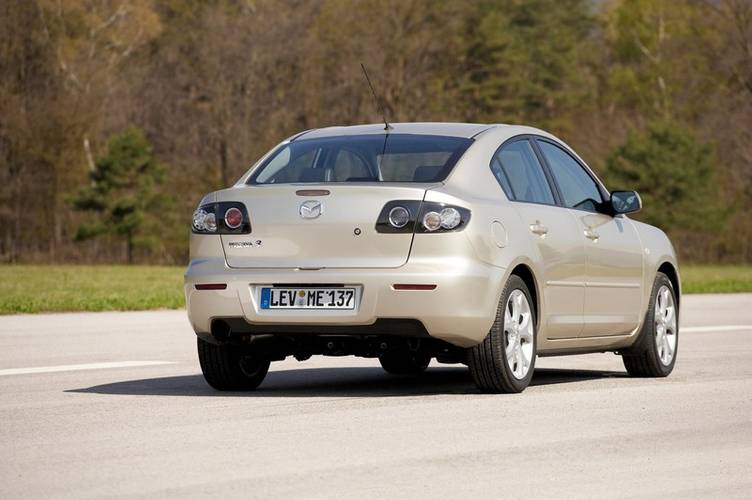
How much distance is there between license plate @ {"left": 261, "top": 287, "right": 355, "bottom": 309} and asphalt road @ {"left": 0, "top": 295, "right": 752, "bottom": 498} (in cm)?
56

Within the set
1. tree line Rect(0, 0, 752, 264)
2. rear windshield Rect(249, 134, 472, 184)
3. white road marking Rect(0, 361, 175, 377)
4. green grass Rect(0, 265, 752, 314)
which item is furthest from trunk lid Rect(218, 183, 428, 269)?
tree line Rect(0, 0, 752, 264)

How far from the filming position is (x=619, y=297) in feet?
35.3

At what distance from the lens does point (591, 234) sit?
412 inches

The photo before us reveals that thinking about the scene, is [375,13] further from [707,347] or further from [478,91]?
[707,347]

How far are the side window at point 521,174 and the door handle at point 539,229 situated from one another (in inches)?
7.9

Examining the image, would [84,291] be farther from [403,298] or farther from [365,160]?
[403,298]

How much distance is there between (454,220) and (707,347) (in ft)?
20.2

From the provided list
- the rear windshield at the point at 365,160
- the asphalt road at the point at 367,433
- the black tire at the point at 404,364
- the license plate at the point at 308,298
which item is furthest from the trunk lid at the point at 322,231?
the black tire at the point at 404,364

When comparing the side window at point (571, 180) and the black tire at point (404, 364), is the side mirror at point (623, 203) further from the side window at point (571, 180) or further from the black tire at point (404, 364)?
the black tire at point (404, 364)

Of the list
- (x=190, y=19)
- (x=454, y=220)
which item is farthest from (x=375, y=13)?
(x=454, y=220)

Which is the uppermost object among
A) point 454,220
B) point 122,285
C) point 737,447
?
point 454,220

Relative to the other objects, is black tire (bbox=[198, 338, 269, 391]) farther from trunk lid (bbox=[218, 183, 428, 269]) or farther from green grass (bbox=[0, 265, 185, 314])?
green grass (bbox=[0, 265, 185, 314])

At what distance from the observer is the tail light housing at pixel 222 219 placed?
30.5 feet

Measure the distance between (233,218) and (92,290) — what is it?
18.8m
